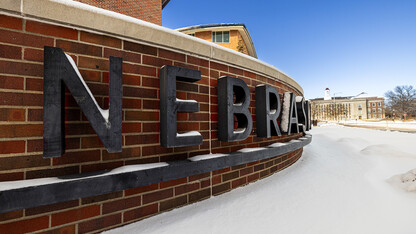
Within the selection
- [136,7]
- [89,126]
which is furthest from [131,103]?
[136,7]

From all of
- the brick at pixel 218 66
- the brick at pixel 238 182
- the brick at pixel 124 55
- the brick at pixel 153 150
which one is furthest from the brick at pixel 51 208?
the brick at pixel 218 66

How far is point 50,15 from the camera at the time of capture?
1522 millimetres

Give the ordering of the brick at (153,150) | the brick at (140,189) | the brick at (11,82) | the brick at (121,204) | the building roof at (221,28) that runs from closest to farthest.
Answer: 1. the brick at (11,82)
2. the brick at (121,204)
3. the brick at (140,189)
4. the brick at (153,150)
5. the building roof at (221,28)

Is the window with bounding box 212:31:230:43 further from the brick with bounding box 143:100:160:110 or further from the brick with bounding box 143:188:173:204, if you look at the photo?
the brick with bounding box 143:188:173:204

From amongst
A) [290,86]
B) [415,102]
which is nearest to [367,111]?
[415,102]

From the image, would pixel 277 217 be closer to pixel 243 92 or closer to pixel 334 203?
pixel 334 203

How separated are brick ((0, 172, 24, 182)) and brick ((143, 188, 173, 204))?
102 centimetres

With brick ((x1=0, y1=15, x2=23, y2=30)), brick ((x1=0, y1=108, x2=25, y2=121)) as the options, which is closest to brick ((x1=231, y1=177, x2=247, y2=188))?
brick ((x1=0, y1=108, x2=25, y2=121))

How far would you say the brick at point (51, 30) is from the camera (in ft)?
4.84

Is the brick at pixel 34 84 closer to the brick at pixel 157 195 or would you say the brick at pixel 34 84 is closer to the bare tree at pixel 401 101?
the brick at pixel 157 195

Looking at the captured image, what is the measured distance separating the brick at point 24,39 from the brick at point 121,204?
153 cm

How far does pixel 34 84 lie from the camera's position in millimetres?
1472

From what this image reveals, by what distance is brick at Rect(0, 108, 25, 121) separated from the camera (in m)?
1.37

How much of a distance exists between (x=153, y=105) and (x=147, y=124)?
22 centimetres
